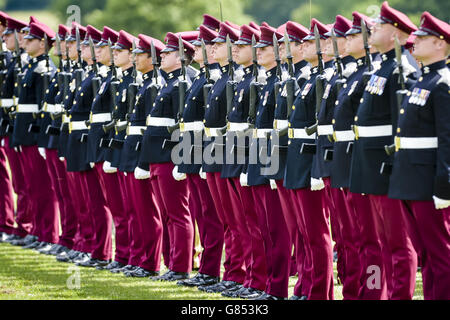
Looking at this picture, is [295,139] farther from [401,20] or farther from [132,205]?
[132,205]

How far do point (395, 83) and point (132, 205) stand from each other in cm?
454

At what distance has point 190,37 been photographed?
11719 millimetres

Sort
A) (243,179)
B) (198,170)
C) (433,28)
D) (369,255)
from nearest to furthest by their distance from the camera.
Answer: (433,28) < (369,255) < (243,179) < (198,170)

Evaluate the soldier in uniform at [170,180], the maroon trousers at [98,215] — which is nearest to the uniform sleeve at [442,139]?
the soldier in uniform at [170,180]

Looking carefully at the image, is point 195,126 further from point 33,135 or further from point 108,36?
point 33,135

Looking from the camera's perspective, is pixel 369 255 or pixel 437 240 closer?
pixel 437 240

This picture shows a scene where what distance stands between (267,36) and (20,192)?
6.02 meters

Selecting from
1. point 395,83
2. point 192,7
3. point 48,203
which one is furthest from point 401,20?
point 192,7

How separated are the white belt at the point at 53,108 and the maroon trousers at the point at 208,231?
287 centimetres

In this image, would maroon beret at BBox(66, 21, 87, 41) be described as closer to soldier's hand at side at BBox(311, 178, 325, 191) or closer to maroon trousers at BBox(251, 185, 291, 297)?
maroon trousers at BBox(251, 185, 291, 297)

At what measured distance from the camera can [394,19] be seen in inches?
303

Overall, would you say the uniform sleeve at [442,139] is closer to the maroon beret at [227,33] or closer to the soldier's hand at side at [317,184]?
the soldier's hand at side at [317,184]

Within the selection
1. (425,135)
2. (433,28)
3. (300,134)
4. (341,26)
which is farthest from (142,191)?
(433,28)

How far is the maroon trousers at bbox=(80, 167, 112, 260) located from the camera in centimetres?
1204
